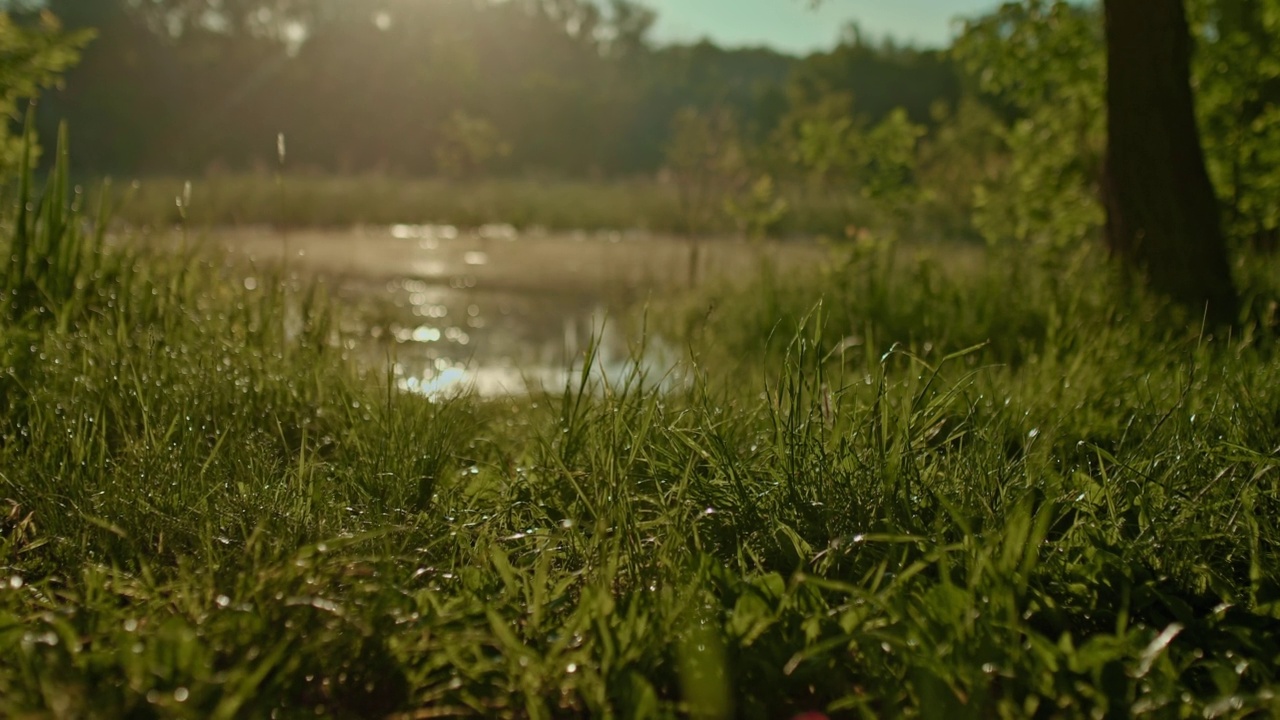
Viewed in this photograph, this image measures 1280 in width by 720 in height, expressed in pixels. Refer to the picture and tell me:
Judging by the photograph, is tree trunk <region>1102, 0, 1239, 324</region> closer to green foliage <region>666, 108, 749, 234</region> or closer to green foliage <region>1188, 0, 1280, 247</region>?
green foliage <region>1188, 0, 1280, 247</region>

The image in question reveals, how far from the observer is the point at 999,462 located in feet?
5.89

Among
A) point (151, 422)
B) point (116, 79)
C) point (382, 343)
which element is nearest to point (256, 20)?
point (116, 79)

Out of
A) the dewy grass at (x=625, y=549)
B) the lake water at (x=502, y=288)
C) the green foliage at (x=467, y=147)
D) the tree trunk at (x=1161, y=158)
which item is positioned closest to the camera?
the dewy grass at (x=625, y=549)

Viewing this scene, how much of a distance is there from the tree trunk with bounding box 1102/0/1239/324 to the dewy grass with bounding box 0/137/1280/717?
147 cm

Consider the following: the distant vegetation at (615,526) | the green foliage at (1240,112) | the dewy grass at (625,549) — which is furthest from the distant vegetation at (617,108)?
the dewy grass at (625,549)

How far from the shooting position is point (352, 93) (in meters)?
26.1

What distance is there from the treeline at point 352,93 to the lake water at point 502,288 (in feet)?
36.7

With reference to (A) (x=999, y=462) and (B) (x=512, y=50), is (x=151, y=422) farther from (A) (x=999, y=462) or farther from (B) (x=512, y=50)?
(B) (x=512, y=50)

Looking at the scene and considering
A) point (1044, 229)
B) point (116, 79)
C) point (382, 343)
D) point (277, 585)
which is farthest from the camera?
point (116, 79)

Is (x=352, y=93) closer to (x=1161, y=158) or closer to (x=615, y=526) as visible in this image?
(x=1161, y=158)

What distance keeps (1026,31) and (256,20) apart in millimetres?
30821

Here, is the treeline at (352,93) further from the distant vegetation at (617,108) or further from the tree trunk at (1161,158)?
the tree trunk at (1161,158)

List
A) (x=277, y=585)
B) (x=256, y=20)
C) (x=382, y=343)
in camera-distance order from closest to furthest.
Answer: (x=277, y=585)
(x=382, y=343)
(x=256, y=20)

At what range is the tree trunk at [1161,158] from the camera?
375 cm
